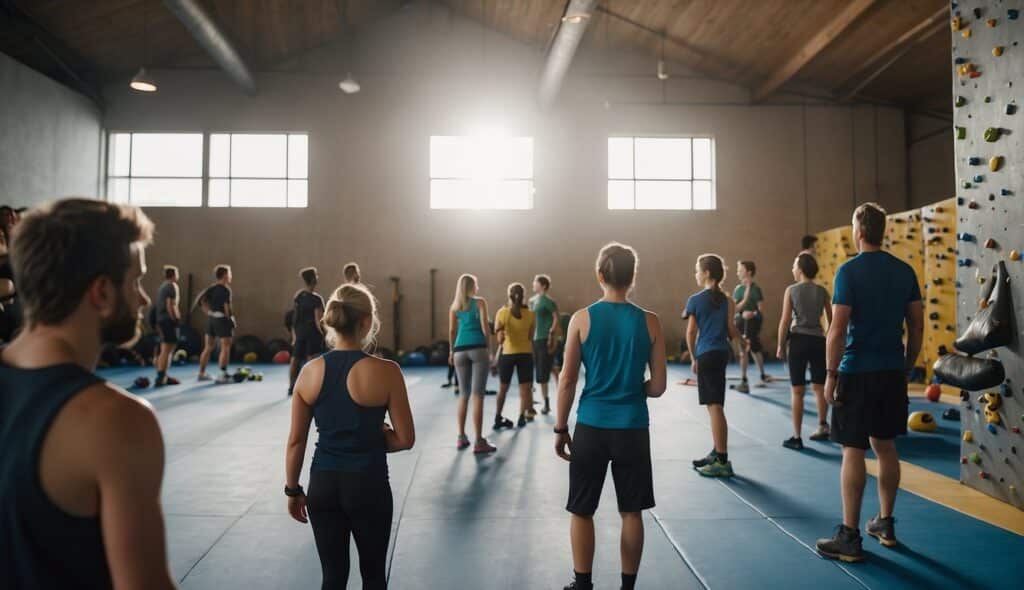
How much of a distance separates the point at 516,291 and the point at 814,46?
7.64 meters

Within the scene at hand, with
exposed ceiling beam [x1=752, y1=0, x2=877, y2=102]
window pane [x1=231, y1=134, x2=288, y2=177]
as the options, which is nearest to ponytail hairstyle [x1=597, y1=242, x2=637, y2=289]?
exposed ceiling beam [x1=752, y1=0, x2=877, y2=102]

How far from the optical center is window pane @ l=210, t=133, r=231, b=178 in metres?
12.4

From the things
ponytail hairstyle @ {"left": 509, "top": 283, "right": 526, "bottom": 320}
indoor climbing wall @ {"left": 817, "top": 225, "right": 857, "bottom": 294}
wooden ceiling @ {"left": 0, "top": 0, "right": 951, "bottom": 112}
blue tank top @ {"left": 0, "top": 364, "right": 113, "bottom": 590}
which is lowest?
blue tank top @ {"left": 0, "top": 364, "right": 113, "bottom": 590}

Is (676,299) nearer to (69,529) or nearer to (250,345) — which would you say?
(250,345)

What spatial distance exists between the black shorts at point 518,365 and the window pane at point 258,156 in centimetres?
904

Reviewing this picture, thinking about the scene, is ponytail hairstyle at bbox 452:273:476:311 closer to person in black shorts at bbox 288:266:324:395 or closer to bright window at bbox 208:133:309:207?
person in black shorts at bbox 288:266:324:395

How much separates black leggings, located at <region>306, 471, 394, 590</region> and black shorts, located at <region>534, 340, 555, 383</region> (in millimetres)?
4636

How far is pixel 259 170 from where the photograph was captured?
494 inches

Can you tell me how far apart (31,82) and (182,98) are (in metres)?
2.63

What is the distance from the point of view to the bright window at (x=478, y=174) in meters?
12.7

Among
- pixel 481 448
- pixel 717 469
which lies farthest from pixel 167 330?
pixel 717 469

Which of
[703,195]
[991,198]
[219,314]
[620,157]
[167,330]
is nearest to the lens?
[991,198]

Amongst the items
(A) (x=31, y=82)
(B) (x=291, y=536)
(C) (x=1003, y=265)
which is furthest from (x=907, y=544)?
(A) (x=31, y=82)

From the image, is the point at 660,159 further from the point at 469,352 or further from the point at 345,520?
the point at 345,520
